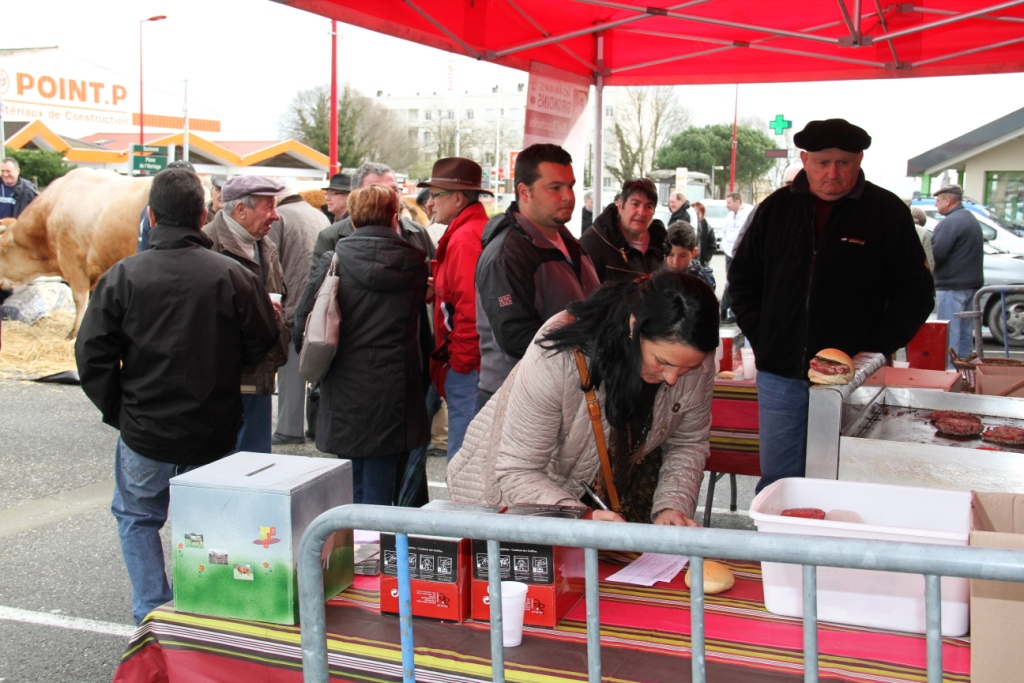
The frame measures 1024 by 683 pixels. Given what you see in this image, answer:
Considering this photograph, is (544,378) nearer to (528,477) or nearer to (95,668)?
(528,477)

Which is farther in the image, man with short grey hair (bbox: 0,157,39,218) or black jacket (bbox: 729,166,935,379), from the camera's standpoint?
man with short grey hair (bbox: 0,157,39,218)

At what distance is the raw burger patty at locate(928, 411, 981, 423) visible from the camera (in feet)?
11.2

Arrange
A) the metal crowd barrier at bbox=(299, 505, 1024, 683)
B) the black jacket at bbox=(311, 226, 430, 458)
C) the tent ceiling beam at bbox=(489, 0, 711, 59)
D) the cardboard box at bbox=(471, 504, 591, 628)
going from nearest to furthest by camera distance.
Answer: the metal crowd barrier at bbox=(299, 505, 1024, 683), the cardboard box at bbox=(471, 504, 591, 628), the black jacket at bbox=(311, 226, 430, 458), the tent ceiling beam at bbox=(489, 0, 711, 59)

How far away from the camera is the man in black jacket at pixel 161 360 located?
3.28 metres

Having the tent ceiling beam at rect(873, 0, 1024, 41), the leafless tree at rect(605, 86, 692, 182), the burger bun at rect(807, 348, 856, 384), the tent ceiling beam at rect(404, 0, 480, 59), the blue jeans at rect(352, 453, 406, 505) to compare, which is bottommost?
the blue jeans at rect(352, 453, 406, 505)

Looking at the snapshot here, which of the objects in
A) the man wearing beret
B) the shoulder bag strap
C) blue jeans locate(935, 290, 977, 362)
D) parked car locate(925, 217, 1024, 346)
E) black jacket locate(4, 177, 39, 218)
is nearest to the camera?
the shoulder bag strap

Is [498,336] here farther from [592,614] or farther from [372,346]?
[592,614]

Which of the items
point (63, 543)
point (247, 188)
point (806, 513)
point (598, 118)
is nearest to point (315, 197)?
point (598, 118)

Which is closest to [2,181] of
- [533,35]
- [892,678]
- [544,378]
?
[533,35]

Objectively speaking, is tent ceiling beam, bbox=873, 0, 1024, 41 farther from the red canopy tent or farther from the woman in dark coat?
the woman in dark coat

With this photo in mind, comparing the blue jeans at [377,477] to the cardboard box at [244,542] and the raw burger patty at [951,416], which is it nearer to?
the cardboard box at [244,542]

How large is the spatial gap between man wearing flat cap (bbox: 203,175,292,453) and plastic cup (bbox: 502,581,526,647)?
2.79 m

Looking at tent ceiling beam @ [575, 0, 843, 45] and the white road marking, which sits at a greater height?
tent ceiling beam @ [575, 0, 843, 45]

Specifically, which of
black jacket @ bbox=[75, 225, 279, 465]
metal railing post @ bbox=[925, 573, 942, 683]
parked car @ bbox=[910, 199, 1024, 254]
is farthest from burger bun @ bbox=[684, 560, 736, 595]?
parked car @ bbox=[910, 199, 1024, 254]
